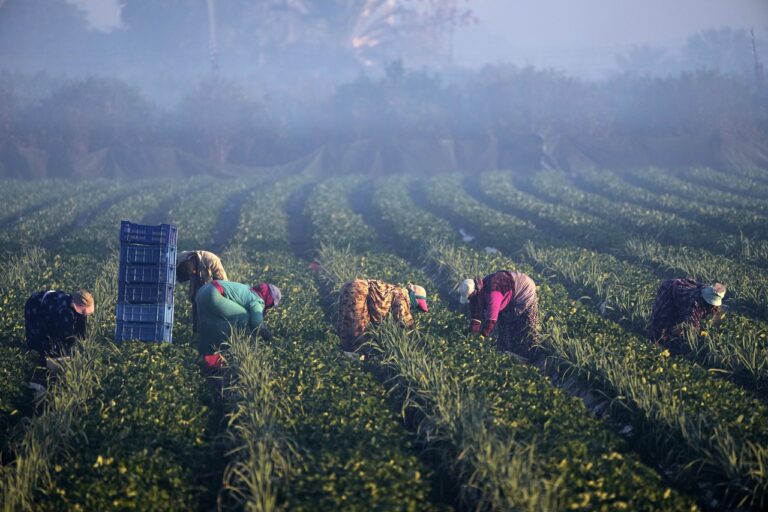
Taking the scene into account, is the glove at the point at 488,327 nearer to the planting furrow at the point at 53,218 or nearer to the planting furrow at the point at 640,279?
the planting furrow at the point at 640,279

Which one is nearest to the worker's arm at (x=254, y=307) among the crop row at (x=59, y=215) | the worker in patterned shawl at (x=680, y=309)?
the worker in patterned shawl at (x=680, y=309)

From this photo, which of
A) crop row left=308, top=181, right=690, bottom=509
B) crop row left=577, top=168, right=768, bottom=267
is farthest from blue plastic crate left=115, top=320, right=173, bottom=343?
crop row left=577, top=168, right=768, bottom=267

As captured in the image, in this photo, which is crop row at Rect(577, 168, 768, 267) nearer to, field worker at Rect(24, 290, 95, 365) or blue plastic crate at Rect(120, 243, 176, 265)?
blue plastic crate at Rect(120, 243, 176, 265)

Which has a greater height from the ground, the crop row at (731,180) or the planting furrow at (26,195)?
the crop row at (731,180)

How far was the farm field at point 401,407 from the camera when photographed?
6449 millimetres

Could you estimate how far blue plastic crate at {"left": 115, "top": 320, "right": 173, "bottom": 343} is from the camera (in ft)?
33.5

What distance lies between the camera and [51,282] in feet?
45.2

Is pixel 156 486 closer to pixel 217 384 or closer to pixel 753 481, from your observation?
pixel 217 384

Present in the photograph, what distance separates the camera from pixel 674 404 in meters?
7.68

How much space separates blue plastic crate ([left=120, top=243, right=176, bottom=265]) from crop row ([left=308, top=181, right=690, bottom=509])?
3.45m

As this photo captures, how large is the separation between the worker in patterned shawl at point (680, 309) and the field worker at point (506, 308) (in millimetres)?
1853

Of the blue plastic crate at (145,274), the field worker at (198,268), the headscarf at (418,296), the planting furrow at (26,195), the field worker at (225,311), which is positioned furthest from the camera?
the planting furrow at (26,195)

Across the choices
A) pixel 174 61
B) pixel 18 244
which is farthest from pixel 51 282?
pixel 174 61

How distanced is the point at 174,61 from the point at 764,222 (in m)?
74.2
